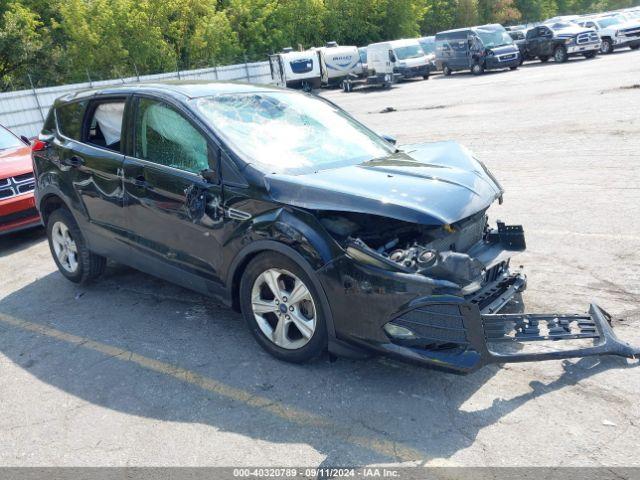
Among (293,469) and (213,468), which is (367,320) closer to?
(293,469)

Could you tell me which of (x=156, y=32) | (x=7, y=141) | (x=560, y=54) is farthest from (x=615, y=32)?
(x=7, y=141)

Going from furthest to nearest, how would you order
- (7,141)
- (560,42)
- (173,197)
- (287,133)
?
(560,42), (7,141), (287,133), (173,197)

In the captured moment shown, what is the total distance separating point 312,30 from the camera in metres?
44.7

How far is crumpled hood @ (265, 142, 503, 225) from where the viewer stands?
383cm

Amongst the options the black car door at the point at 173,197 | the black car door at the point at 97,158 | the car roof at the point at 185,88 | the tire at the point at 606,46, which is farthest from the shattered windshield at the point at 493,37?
the black car door at the point at 173,197

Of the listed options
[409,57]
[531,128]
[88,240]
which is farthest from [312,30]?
[88,240]

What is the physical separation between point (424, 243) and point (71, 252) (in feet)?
12.6

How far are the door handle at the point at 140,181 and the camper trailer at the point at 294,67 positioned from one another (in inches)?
999

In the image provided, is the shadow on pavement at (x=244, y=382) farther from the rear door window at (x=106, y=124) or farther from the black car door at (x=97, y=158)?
the rear door window at (x=106, y=124)

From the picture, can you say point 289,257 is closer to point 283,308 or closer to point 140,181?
point 283,308

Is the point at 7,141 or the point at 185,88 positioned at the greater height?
the point at 185,88

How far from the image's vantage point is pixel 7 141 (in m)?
9.19

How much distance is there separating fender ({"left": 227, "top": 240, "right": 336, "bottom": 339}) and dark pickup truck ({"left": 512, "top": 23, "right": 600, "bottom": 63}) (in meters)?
27.9

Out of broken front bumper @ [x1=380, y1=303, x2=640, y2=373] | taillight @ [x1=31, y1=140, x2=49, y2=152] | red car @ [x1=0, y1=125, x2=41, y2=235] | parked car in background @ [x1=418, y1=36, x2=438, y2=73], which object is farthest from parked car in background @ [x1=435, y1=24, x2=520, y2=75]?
broken front bumper @ [x1=380, y1=303, x2=640, y2=373]
